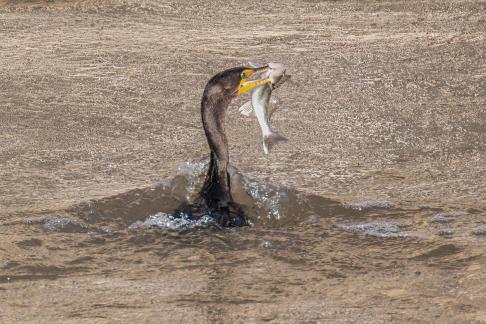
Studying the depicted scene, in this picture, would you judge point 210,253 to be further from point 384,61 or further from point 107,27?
point 107,27

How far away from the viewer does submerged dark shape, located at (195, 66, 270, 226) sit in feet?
18.6

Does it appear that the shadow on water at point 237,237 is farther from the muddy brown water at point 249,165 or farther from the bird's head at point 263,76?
the bird's head at point 263,76

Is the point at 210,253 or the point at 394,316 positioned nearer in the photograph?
the point at 394,316

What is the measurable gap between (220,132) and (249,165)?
1244 mm

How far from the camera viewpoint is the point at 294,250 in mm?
5477

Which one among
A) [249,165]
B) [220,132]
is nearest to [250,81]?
[220,132]

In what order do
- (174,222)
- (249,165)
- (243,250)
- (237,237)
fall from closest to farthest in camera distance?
1. (243,250)
2. (237,237)
3. (174,222)
4. (249,165)

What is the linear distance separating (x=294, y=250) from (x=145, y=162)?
184cm

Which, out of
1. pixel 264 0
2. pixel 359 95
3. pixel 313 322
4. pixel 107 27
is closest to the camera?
pixel 313 322

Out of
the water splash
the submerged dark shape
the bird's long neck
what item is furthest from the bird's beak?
the water splash

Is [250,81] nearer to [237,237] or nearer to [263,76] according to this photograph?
[263,76]

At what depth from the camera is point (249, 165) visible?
22.7ft

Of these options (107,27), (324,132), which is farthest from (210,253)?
(107,27)

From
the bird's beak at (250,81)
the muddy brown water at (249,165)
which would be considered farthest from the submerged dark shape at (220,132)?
the muddy brown water at (249,165)
